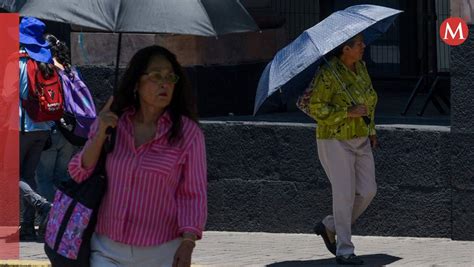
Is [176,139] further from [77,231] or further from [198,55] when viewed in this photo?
[198,55]

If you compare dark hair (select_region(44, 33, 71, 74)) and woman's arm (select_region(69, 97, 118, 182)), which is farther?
dark hair (select_region(44, 33, 71, 74))

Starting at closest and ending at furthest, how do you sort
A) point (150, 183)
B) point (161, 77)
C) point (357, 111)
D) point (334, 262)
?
1. point (150, 183)
2. point (161, 77)
3. point (357, 111)
4. point (334, 262)

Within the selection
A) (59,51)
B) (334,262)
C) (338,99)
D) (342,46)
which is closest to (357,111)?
(338,99)

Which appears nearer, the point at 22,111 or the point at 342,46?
the point at 342,46

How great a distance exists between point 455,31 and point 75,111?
3.04 m

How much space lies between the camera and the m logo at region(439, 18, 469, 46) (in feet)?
33.6

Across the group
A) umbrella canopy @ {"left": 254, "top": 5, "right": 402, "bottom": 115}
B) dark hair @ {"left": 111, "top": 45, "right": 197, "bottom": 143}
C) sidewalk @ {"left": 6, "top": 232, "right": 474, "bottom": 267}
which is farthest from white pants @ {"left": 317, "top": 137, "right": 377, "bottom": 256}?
dark hair @ {"left": 111, "top": 45, "right": 197, "bottom": 143}

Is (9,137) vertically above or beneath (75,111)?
beneath

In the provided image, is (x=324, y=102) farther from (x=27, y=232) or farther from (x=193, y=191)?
(x=193, y=191)

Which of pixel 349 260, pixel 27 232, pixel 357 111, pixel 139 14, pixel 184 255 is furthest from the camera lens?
pixel 27 232

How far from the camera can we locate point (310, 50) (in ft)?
29.1

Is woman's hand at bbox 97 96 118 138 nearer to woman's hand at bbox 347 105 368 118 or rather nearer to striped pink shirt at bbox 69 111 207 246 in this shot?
striped pink shirt at bbox 69 111 207 246

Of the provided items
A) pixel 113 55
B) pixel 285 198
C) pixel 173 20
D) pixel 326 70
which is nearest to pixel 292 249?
pixel 285 198

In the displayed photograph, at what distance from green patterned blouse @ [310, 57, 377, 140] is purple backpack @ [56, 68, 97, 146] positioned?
238cm
